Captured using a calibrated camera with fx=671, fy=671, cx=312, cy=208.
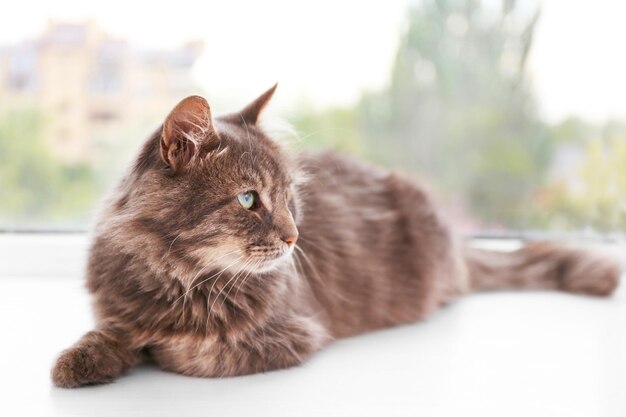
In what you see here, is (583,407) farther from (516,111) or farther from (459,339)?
(516,111)

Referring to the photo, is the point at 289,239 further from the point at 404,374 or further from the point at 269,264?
the point at 404,374

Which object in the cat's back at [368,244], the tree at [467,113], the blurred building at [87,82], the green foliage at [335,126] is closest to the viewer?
the cat's back at [368,244]

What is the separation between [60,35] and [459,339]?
226cm

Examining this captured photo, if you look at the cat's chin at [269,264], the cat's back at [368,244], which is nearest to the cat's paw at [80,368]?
the cat's chin at [269,264]

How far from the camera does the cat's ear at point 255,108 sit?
6.03 ft

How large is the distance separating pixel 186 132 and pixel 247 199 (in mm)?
221

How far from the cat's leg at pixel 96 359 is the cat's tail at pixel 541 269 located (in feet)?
4.98

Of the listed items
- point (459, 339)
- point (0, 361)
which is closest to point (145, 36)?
point (0, 361)

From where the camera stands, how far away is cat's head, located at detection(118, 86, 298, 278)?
1.57 m

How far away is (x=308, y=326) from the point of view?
182cm

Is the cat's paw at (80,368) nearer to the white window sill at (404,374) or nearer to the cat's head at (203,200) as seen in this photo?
the white window sill at (404,374)

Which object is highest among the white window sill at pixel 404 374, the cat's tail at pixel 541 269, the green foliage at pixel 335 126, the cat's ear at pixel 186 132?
the cat's ear at pixel 186 132

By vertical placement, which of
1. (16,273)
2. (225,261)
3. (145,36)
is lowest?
(16,273)

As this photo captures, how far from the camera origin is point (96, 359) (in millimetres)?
1566
